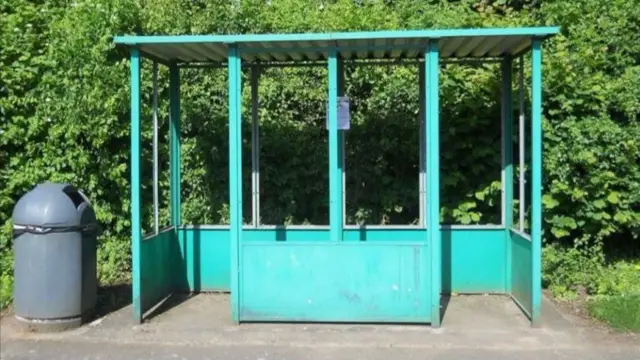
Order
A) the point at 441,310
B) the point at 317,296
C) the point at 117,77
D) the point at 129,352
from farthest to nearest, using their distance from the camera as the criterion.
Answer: the point at 117,77 → the point at 441,310 → the point at 317,296 → the point at 129,352

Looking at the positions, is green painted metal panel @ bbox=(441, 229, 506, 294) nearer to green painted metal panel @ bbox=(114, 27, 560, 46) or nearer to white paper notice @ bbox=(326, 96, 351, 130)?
white paper notice @ bbox=(326, 96, 351, 130)

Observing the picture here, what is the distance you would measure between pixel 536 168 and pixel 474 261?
65.9 inches

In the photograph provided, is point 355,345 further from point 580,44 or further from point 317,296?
point 580,44

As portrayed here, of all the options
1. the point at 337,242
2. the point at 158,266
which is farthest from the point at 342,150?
the point at 158,266

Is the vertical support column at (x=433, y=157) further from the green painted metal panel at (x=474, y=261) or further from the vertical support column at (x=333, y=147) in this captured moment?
the green painted metal panel at (x=474, y=261)

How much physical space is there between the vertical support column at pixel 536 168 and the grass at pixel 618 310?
714 mm

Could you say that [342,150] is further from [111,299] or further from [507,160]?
[111,299]

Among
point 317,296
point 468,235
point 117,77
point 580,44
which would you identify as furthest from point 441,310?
point 117,77

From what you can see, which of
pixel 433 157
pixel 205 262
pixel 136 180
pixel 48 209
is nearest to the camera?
pixel 433 157

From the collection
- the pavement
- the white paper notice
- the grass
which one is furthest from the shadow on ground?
the grass

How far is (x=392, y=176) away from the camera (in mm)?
7867

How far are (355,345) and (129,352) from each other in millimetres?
1756

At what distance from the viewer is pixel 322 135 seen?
794 cm

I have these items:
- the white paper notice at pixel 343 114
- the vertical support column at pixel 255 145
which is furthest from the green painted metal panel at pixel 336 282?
the vertical support column at pixel 255 145
